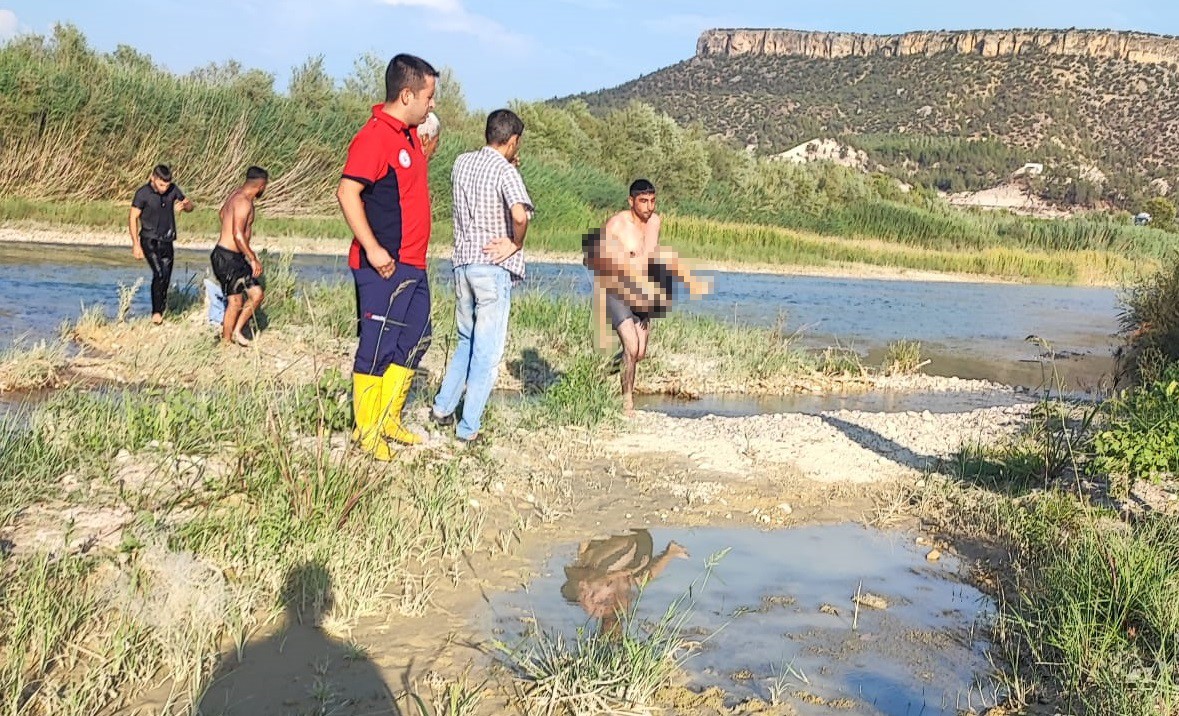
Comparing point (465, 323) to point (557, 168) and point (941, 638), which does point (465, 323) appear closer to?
point (941, 638)

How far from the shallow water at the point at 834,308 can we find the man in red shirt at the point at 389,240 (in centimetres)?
508

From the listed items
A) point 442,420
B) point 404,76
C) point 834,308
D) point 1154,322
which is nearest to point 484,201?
point 404,76

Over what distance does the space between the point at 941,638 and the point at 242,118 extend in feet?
85.3

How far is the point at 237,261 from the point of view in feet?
33.8

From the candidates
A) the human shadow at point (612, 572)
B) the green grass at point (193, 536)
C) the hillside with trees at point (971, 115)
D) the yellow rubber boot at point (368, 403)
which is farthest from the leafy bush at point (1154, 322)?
the hillside with trees at point (971, 115)

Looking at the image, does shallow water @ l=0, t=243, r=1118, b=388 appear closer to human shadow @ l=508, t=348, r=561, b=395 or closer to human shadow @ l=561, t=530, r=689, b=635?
human shadow @ l=508, t=348, r=561, b=395

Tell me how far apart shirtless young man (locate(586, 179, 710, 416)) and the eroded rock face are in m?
107

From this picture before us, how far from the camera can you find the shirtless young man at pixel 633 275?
28.7 ft

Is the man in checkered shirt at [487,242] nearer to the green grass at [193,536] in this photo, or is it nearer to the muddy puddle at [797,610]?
the green grass at [193,536]

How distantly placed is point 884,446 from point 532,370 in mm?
4088

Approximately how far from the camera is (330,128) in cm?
3009

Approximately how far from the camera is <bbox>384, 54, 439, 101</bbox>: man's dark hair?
226 inches

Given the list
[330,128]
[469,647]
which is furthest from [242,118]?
[469,647]

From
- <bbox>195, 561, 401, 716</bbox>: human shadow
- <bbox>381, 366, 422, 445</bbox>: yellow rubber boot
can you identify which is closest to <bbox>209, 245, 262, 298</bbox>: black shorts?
<bbox>381, 366, 422, 445</bbox>: yellow rubber boot
